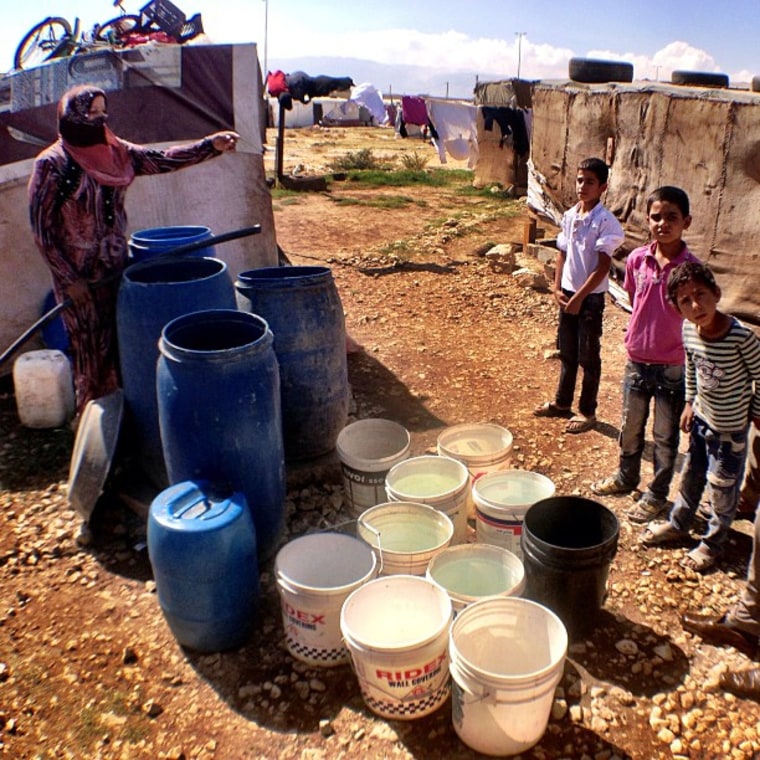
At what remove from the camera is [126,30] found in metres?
7.41

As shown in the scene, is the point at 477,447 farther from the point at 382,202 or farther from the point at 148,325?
the point at 382,202

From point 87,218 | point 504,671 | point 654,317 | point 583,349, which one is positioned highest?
point 87,218

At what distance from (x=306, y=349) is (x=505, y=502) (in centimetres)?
137

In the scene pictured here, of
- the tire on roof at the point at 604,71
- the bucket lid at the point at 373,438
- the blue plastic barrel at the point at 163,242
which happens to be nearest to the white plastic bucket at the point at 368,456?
the bucket lid at the point at 373,438

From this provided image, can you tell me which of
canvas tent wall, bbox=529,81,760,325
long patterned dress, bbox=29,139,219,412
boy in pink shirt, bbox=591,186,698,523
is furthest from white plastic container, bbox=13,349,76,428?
canvas tent wall, bbox=529,81,760,325

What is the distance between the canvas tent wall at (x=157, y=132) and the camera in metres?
5.76

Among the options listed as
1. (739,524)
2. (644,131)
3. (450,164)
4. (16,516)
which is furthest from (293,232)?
(450,164)

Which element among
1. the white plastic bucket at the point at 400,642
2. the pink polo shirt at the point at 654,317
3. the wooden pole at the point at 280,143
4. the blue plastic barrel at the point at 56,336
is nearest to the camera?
the white plastic bucket at the point at 400,642

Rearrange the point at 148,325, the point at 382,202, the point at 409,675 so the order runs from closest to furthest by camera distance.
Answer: the point at 409,675 → the point at 148,325 → the point at 382,202

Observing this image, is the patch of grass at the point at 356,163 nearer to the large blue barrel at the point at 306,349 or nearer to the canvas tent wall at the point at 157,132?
the canvas tent wall at the point at 157,132

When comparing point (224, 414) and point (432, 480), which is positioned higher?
point (224, 414)

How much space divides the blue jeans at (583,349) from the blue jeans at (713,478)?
4.26 ft

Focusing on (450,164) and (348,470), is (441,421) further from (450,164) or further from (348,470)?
(450,164)

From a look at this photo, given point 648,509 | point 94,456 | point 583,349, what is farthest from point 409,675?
point 583,349
